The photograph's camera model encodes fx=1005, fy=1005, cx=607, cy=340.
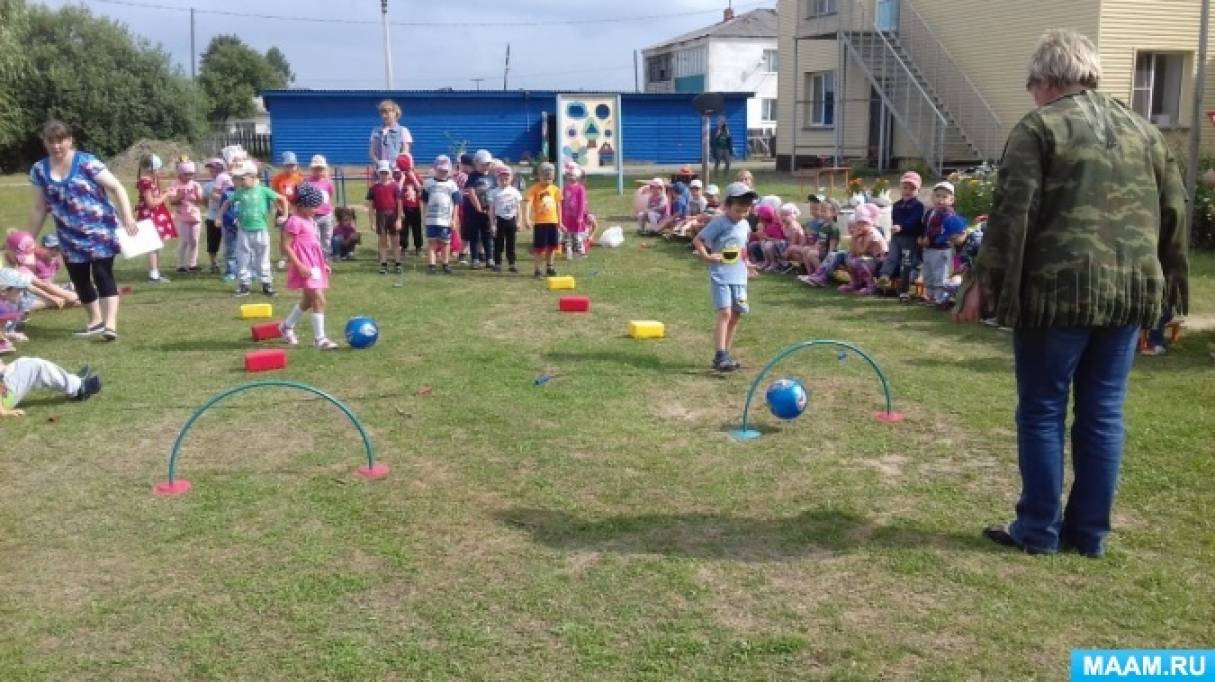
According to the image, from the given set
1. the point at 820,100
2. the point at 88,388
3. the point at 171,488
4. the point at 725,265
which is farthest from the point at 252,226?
the point at 820,100

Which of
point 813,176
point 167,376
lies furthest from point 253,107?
point 167,376

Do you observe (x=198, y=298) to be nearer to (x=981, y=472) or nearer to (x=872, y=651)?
(x=981, y=472)

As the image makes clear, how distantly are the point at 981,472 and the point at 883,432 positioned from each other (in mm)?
889

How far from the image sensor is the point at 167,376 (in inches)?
338

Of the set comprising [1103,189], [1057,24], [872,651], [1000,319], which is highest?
[1057,24]

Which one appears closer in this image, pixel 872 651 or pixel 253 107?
pixel 872 651

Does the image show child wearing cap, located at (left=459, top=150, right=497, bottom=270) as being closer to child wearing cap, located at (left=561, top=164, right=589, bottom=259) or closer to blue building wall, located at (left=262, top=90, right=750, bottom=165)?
child wearing cap, located at (left=561, top=164, right=589, bottom=259)

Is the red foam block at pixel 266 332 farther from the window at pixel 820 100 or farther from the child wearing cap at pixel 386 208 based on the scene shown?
the window at pixel 820 100

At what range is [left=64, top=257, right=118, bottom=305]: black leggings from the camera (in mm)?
9648

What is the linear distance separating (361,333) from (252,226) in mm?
3898

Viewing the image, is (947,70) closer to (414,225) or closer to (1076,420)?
(414,225)

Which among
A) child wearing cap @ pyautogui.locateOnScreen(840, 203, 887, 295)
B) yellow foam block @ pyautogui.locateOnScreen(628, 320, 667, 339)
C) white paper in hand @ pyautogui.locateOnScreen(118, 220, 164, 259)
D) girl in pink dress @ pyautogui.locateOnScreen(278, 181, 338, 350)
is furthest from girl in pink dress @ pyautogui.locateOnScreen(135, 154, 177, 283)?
child wearing cap @ pyautogui.locateOnScreen(840, 203, 887, 295)

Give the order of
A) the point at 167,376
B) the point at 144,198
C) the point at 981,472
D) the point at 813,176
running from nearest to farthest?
the point at 981,472 → the point at 167,376 → the point at 144,198 → the point at 813,176

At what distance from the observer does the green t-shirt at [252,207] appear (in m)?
12.4
